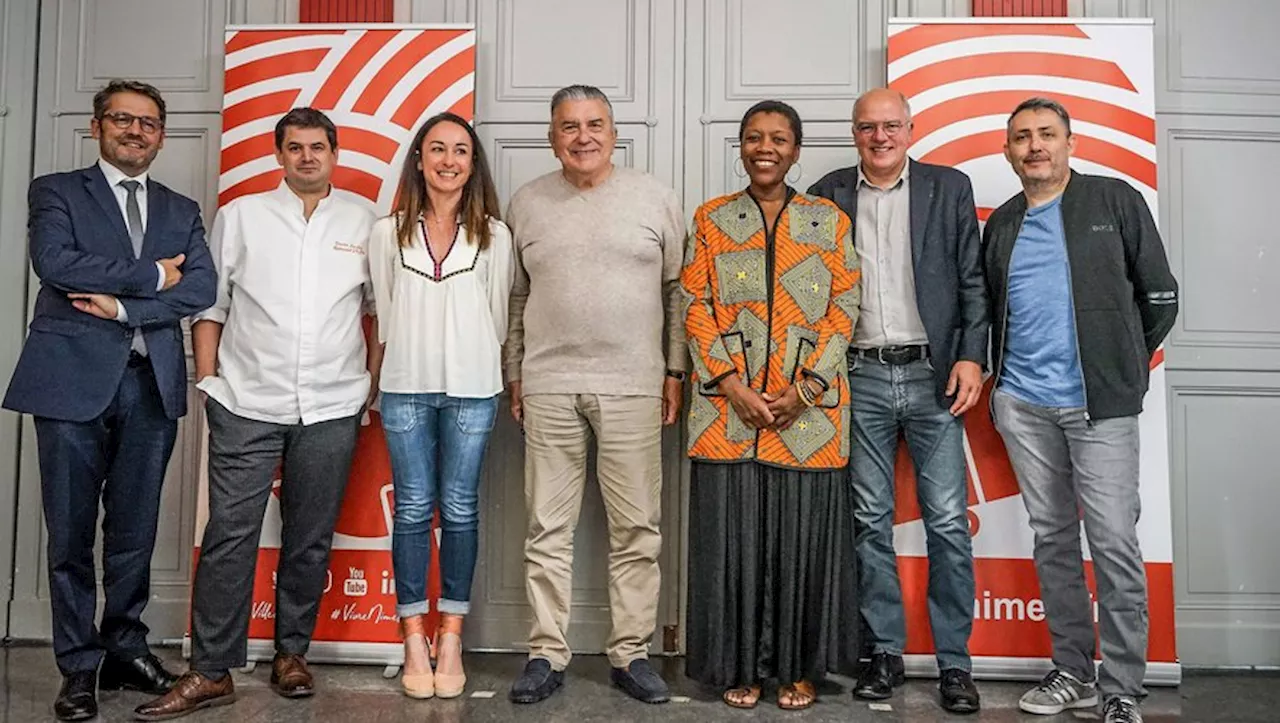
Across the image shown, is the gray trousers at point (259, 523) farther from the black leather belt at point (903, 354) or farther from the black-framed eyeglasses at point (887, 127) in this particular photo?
the black-framed eyeglasses at point (887, 127)

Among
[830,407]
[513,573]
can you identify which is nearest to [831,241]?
[830,407]

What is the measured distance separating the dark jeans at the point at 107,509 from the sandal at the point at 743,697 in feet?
6.33

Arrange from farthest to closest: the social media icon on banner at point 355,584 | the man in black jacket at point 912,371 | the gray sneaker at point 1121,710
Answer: the social media icon on banner at point 355,584
the man in black jacket at point 912,371
the gray sneaker at point 1121,710

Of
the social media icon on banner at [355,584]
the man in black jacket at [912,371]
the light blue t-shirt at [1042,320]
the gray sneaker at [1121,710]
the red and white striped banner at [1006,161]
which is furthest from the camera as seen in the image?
the social media icon on banner at [355,584]

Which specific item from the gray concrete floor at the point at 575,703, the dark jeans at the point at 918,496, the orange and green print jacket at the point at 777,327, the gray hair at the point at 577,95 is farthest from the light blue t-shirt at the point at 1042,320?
the gray hair at the point at 577,95

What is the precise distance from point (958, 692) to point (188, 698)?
2.36 metres

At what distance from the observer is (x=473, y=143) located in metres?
2.99

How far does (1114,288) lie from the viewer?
2725 millimetres

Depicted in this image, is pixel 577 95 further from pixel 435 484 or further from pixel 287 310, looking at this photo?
pixel 435 484

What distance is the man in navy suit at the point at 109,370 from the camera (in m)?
2.71

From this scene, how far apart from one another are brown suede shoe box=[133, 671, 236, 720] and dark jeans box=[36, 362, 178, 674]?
253mm

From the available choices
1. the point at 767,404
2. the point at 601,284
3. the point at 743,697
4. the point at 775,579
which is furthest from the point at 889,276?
the point at 743,697

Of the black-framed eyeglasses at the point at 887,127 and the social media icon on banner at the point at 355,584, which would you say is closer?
the black-framed eyeglasses at the point at 887,127

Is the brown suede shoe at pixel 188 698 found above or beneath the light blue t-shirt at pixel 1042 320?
beneath
